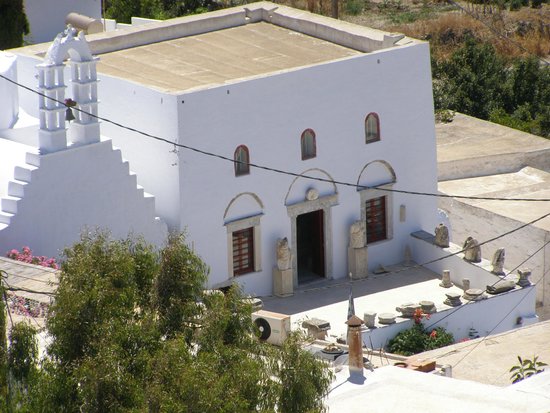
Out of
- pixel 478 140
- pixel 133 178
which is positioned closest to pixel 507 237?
pixel 478 140

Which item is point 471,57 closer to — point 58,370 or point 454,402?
point 454,402

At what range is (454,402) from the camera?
25.7 metres

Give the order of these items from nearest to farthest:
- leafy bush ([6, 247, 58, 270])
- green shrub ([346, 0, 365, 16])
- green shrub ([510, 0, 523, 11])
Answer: leafy bush ([6, 247, 58, 270]) < green shrub ([346, 0, 365, 16]) < green shrub ([510, 0, 523, 11])

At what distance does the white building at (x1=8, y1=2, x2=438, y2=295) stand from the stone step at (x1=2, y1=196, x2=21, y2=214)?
2478 millimetres

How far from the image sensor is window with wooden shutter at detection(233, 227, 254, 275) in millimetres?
34781

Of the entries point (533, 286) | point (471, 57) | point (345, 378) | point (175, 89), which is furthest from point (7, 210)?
point (471, 57)

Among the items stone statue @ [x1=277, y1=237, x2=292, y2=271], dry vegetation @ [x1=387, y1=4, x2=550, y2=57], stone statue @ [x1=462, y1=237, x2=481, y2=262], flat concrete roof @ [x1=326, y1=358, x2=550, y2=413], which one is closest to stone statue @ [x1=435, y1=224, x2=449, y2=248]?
stone statue @ [x1=462, y1=237, x2=481, y2=262]

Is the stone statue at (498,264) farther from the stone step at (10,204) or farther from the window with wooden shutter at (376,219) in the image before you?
the stone step at (10,204)

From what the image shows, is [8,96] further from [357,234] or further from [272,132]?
[357,234]

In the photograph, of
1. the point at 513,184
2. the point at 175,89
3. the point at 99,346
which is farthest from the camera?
the point at 513,184

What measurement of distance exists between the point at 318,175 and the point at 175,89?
156 inches

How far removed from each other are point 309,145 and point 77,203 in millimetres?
6040

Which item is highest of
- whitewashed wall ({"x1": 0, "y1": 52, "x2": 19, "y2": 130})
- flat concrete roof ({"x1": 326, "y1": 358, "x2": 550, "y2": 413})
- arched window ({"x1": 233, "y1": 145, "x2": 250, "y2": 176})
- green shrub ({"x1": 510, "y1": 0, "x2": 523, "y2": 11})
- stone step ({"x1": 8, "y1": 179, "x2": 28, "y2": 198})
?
whitewashed wall ({"x1": 0, "y1": 52, "x2": 19, "y2": 130})

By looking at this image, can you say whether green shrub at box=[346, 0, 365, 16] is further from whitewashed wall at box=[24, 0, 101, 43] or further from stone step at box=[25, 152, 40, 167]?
stone step at box=[25, 152, 40, 167]
